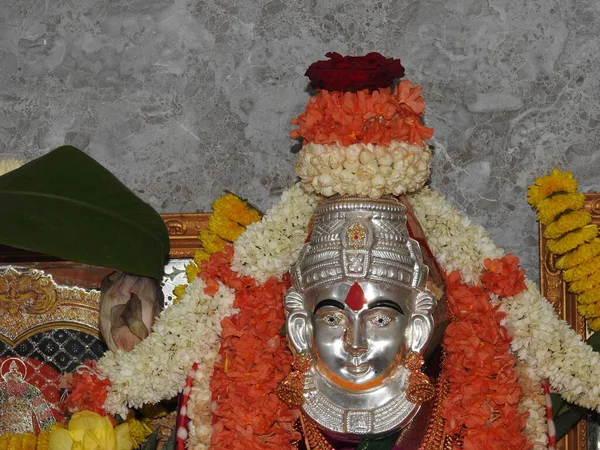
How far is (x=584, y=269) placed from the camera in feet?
9.42

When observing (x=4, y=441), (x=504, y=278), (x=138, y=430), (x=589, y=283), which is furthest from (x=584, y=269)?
(x=4, y=441)

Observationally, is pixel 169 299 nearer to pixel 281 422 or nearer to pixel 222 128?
pixel 222 128

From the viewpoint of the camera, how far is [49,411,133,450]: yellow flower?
2.44 m

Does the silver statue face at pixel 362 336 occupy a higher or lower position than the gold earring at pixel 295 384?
higher

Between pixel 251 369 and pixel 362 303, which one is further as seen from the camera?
pixel 251 369

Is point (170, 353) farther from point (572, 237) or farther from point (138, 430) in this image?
point (572, 237)

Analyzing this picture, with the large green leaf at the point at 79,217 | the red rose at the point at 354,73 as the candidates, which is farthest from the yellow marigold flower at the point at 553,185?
the large green leaf at the point at 79,217

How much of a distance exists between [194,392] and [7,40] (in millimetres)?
1304

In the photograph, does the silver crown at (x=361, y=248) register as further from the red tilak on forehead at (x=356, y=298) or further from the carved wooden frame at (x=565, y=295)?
the carved wooden frame at (x=565, y=295)

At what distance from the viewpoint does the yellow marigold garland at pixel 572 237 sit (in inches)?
113

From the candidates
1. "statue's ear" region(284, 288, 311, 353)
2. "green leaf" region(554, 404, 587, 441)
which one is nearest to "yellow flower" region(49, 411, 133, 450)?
"statue's ear" region(284, 288, 311, 353)

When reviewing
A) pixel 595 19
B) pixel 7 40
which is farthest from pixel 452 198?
pixel 7 40

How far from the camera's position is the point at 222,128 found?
320 cm

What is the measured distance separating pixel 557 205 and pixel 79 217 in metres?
1.27
